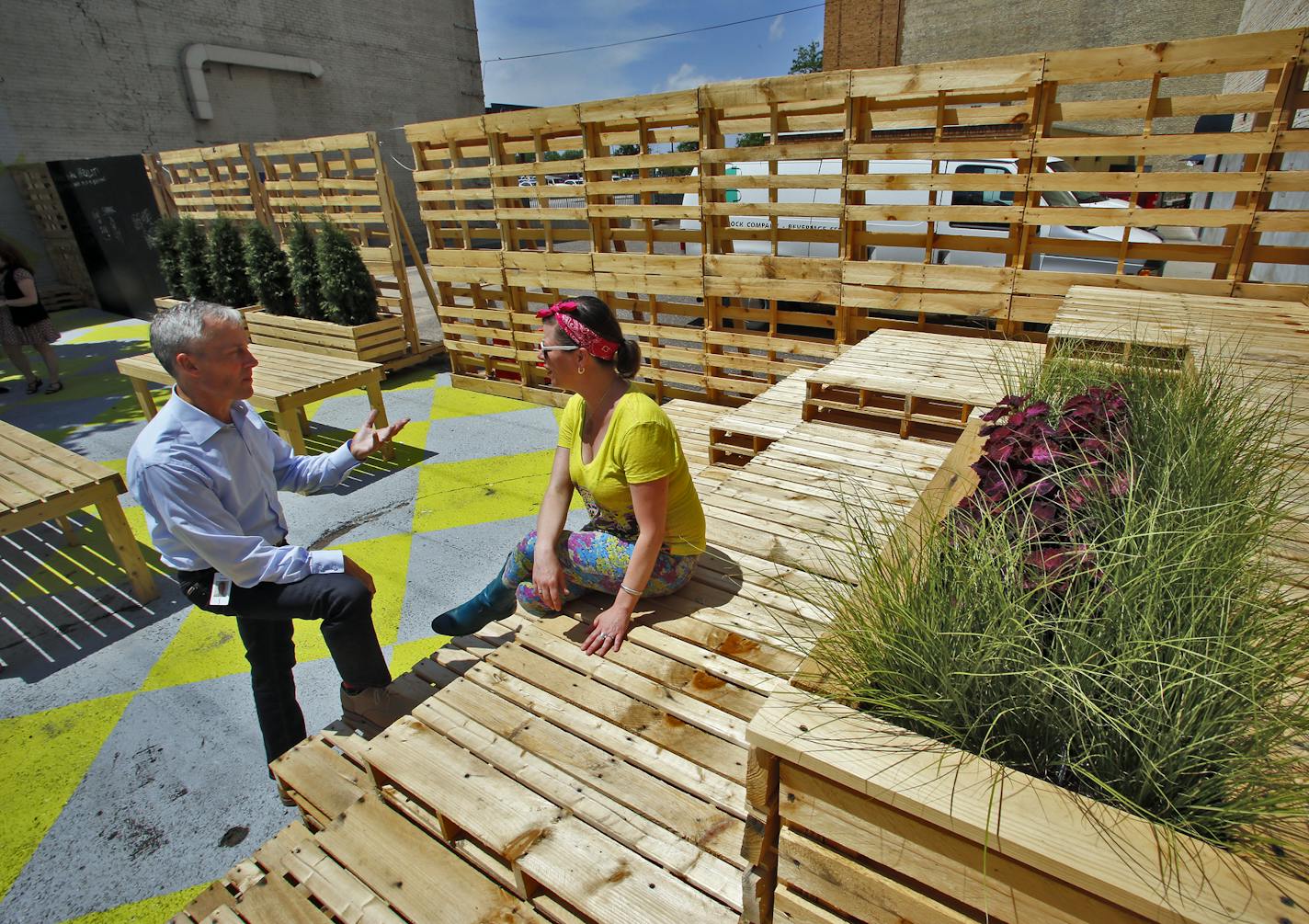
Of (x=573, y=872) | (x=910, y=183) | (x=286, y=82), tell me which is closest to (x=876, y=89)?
(x=910, y=183)

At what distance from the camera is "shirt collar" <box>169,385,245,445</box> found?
2.39 meters

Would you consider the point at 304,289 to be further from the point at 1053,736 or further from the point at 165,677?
the point at 1053,736

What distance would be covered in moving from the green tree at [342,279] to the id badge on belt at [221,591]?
659 centimetres

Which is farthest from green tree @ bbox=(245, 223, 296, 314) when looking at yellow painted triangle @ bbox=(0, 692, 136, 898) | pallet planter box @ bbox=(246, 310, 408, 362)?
yellow painted triangle @ bbox=(0, 692, 136, 898)

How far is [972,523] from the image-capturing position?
64.2 inches

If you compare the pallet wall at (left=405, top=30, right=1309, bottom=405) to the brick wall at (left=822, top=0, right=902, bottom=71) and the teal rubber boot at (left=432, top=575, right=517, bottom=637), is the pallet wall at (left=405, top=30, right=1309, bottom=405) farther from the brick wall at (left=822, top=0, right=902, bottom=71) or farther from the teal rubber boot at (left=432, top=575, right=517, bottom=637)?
the brick wall at (left=822, top=0, right=902, bottom=71)

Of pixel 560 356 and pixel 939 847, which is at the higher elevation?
pixel 560 356

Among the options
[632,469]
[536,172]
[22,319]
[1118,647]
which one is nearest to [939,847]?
[1118,647]

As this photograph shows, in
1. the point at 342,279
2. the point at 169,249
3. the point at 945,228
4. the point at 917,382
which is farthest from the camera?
the point at 169,249

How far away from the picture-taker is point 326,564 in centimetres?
261

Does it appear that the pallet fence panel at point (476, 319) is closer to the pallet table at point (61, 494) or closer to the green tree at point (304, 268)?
the green tree at point (304, 268)

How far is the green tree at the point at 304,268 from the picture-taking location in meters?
8.48

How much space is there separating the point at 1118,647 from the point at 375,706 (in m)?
2.62

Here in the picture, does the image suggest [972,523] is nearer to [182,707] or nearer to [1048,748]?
[1048,748]
